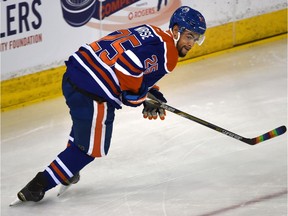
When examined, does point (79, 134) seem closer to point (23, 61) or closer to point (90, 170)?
point (90, 170)

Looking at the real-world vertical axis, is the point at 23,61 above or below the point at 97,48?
below

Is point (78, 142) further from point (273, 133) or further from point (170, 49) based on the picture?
point (273, 133)

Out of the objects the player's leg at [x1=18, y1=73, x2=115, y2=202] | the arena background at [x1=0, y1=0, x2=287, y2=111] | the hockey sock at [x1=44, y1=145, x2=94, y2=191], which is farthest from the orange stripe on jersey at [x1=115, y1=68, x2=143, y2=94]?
the arena background at [x1=0, y1=0, x2=287, y2=111]

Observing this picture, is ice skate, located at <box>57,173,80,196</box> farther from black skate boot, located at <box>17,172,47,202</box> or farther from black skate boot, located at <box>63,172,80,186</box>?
black skate boot, located at <box>17,172,47,202</box>

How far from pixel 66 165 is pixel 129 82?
0.52 meters

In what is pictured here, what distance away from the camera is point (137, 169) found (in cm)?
454

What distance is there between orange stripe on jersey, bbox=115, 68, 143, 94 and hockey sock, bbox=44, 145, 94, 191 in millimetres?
384

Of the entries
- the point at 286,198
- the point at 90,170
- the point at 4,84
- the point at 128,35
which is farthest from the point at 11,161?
the point at 286,198

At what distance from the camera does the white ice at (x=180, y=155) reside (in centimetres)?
415

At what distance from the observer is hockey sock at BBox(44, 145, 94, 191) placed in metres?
4.08

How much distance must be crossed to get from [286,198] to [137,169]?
802 millimetres

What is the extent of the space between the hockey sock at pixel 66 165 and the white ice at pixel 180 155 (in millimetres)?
138

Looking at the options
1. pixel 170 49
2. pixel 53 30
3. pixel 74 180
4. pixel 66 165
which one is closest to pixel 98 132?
pixel 66 165

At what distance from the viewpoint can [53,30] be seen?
213 inches
